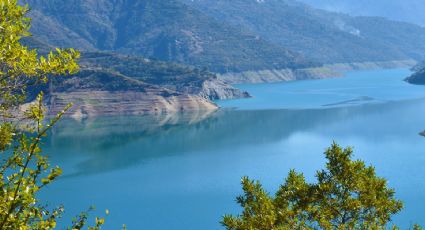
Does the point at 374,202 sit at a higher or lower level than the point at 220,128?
higher

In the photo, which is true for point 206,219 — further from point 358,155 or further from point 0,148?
point 0,148

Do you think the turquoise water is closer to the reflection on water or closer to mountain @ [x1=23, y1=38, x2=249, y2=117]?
the reflection on water

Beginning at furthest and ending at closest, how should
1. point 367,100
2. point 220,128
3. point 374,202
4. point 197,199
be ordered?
1. point 367,100
2. point 220,128
3. point 197,199
4. point 374,202

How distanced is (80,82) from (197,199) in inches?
4411

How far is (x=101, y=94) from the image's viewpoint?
576 ft

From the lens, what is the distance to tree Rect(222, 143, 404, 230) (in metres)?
15.8

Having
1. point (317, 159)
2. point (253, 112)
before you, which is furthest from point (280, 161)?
point (253, 112)

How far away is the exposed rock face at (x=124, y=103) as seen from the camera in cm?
16812

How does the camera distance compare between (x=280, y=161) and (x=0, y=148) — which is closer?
(x=0, y=148)

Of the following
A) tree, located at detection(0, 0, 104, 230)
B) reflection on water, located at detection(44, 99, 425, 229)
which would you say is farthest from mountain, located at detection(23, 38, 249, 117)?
tree, located at detection(0, 0, 104, 230)

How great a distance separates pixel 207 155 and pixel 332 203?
302ft

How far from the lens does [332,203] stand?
16.7m

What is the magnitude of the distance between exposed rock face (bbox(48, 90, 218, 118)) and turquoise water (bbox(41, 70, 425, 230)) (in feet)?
25.1

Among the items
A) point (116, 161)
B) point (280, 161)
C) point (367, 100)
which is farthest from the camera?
point (367, 100)
